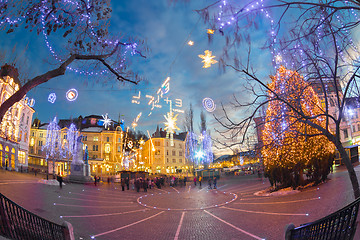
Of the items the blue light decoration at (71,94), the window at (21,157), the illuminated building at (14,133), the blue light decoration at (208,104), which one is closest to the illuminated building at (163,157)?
the window at (21,157)

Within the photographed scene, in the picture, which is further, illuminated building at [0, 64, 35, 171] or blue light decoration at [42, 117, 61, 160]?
blue light decoration at [42, 117, 61, 160]

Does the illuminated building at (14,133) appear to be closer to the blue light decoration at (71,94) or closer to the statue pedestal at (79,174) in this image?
the statue pedestal at (79,174)

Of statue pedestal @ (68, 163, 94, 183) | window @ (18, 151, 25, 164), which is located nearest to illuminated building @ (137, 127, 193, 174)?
window @ (18, 151, 25, 164)

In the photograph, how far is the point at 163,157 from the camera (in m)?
78.2

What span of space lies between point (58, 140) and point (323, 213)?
60848 mm

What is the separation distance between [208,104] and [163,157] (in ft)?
196

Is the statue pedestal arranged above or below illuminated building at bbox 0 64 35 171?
below

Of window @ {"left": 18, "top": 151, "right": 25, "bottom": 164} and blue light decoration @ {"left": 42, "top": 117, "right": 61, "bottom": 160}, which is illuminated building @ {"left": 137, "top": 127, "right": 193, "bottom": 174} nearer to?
blue light decoration @ {"left": 42, "top": 117, "right": 61, "bottom": 160}

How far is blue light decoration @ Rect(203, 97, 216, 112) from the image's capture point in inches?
797

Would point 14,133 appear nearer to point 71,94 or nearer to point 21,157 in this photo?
point 21,157

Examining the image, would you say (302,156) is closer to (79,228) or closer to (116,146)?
(79,228)

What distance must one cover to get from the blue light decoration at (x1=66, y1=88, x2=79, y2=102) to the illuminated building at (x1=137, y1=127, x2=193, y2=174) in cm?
5757

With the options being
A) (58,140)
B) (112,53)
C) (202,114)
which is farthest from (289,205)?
(58,140)

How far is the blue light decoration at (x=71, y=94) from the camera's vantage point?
19.1 m
